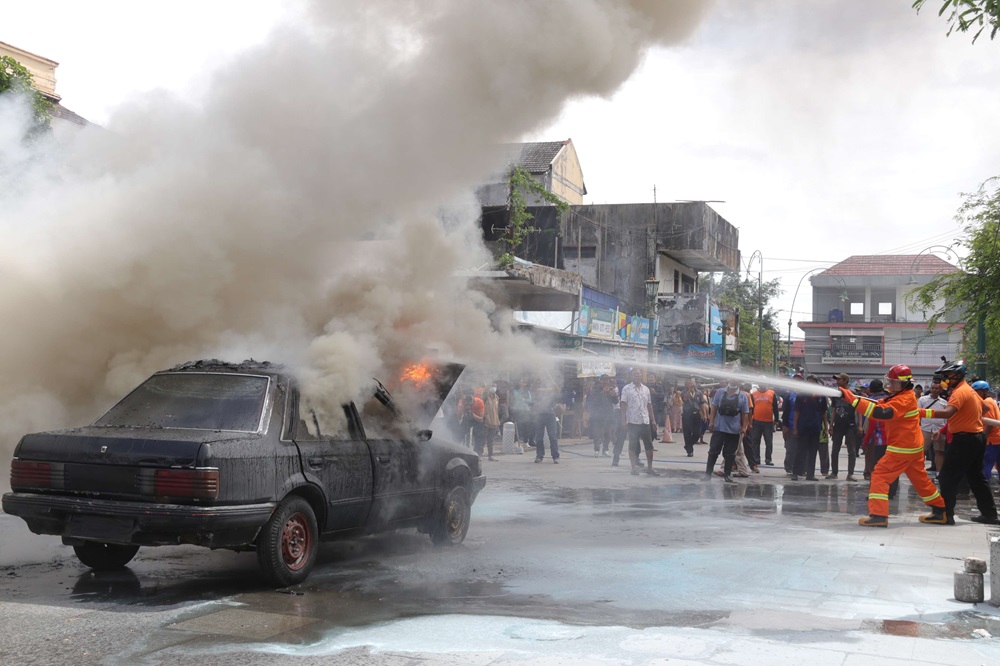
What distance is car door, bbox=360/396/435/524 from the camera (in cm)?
791

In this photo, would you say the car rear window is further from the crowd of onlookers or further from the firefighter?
the crowd of onlookers

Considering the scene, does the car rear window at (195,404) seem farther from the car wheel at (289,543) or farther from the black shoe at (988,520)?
the black shoe at (988,520)

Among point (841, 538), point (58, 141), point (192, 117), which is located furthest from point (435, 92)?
point (841, 538)

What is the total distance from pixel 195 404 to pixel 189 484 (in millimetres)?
1096

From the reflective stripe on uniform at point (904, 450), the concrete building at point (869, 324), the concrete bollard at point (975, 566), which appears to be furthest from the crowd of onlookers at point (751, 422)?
the concrete building at point (869, 324)

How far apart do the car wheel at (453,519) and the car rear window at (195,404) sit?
2333 millimetres

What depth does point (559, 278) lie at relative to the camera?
2097cm

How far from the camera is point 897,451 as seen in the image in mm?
10641

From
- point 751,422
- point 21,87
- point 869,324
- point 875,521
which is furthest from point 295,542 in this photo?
point 869,324

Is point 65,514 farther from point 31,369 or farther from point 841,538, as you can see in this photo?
point 841,538

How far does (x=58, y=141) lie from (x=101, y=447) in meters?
5.54

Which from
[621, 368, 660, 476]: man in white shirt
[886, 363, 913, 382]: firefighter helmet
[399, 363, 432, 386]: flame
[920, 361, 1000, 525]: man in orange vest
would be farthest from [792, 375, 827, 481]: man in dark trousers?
[399, 363, 432, 386]: flame

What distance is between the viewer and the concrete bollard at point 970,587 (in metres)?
6.61

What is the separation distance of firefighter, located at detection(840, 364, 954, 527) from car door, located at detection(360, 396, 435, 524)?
17.5 ft
